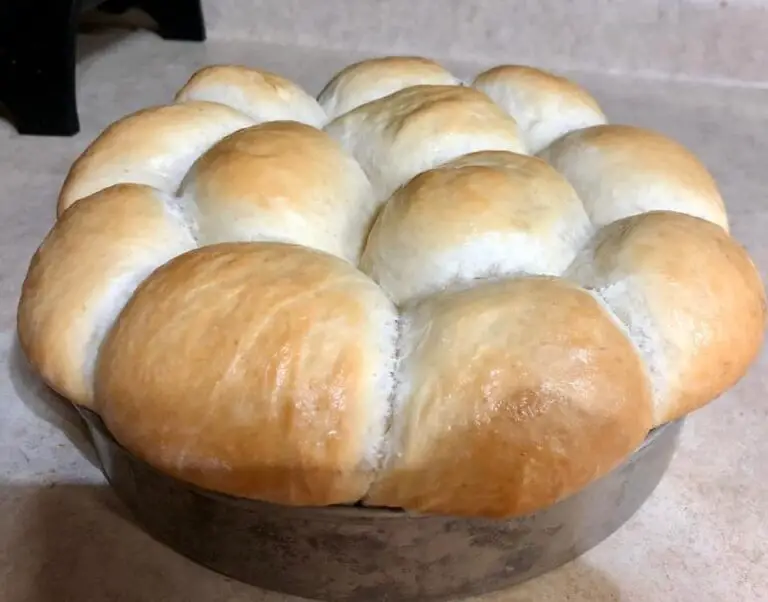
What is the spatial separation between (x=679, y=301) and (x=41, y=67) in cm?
83

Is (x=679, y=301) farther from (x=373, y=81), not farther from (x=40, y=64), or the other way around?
(x=40, y=64)

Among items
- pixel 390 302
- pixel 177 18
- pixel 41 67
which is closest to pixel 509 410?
pixel 390 302

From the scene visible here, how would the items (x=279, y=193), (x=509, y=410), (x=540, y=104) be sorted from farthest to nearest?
(x=540, y=104) < (x=279, y=193) < (x=509, y=410)

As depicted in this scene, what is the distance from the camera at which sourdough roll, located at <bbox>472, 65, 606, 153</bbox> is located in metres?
0.67

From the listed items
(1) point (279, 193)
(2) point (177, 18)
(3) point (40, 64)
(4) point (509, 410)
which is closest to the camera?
(4) point (509, 410)

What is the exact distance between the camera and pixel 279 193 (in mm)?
531

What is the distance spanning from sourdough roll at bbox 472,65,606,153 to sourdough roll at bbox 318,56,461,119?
5cm

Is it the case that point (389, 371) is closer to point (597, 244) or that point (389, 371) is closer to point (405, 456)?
point (405, 456)

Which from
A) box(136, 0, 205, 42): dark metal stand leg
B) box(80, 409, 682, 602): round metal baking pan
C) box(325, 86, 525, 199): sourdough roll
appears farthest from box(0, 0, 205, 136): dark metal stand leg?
box(80, 409, 682, 602): round metal baking pan

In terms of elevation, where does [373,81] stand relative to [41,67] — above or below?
above

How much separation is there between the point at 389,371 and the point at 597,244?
0.16 metres

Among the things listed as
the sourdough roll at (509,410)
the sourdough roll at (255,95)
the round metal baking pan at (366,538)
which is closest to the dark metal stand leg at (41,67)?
the sourdough roll at (255,95)

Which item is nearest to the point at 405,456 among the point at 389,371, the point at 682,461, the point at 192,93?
the point at 389,371

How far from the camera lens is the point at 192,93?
2.29ft
